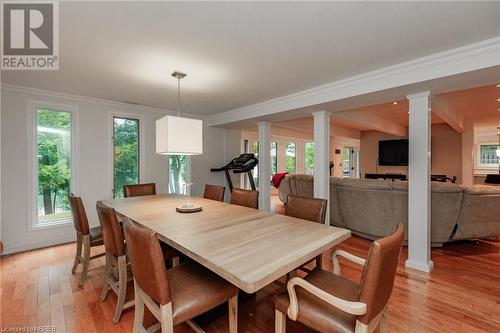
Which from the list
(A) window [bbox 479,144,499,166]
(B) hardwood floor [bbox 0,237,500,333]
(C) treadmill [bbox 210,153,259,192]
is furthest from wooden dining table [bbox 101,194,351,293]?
(A) window [bbox 479,144,499,166]

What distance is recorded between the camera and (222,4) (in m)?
1.53

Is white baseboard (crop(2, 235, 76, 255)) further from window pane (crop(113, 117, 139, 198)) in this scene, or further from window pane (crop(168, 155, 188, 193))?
window pane (crop(168, 155, 188, 193))

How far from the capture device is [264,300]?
2.10 m

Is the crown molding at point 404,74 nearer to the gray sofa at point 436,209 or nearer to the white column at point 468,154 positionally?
the gray sofa at point 436,209

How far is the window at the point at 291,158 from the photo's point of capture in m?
8.35

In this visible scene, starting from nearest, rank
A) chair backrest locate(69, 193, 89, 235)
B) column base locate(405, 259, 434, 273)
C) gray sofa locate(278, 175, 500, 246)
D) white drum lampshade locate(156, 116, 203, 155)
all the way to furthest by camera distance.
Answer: white drum lampshade locate(156, 116, 203, 155)
chair backrest locate(69, 193, 89, 235)
column base locate(405, 259, 434, 273)
gray sofa locate(278, 175, 500, 246)

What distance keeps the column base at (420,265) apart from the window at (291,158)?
18.8 feet

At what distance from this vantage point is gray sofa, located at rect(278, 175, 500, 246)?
312cm

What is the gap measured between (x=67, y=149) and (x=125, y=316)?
9.82ft

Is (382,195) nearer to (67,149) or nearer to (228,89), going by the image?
(228,89)

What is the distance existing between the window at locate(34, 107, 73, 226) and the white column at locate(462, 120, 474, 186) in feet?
28.5

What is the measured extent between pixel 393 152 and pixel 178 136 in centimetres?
771

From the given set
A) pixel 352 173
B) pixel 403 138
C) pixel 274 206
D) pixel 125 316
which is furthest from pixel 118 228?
pixel 352 173

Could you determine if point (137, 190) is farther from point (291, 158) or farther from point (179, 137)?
point (291, 158)
